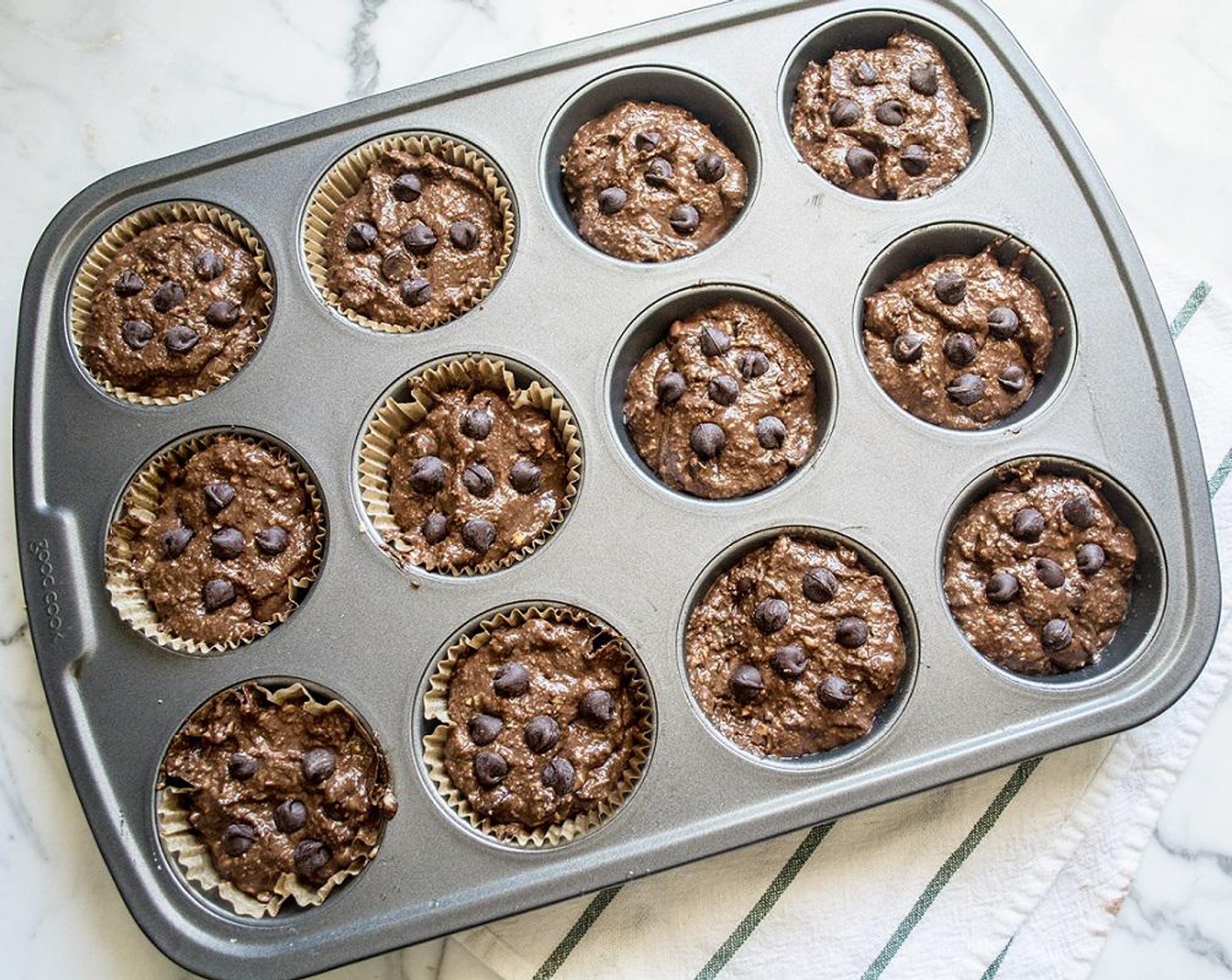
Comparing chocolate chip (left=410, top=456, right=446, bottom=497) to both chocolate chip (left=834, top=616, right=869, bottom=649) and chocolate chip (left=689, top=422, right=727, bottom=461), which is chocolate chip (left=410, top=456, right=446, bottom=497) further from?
chocolate chip (left=834, top=616, right=869, bottom=649)

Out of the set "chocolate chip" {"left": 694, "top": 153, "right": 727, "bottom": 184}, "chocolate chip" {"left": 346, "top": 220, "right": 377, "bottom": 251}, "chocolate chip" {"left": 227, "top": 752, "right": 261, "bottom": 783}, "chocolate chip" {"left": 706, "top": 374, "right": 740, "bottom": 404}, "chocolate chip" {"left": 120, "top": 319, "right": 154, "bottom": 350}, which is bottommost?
"chocolate chip" {"left": 227, "top": 752, "right": 261, "bottom": 783}

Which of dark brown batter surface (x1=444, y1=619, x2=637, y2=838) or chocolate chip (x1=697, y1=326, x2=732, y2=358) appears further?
chocolate chip (x1=697, y1=326, x2=732, y2=358)

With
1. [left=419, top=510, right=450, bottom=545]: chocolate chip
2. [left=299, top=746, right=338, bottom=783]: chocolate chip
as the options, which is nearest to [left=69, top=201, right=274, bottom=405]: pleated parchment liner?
[left=419, top=510, right=450, bottom=545]: chocolate chip

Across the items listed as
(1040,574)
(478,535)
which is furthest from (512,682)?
(1040,574)

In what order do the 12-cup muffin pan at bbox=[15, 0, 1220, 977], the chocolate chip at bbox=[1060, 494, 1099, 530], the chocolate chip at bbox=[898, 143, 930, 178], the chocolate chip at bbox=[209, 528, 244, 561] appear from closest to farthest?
the 12-cup muffin pan at bbox=[15, 0, 1220, 977], the chocolate chip at bbox=[1060, 494, 1099, 530], the chocolate chip at bbox=[209, 528, 244, 561], the chocolate chip at bbox=[898, 143, 930, 178]

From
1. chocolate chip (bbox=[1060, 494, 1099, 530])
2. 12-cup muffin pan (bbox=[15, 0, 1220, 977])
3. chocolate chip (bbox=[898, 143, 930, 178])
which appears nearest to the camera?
12-cup muffin pan (bbox=[15, 0, 1220, 977])

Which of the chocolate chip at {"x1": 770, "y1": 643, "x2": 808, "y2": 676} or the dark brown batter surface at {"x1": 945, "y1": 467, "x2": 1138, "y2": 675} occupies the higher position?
the dark brown batter surface at {"x1": 945, "y1": 467, "x2": 1138, "y2": 675}

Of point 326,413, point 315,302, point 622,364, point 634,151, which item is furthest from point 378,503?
point 634,151
